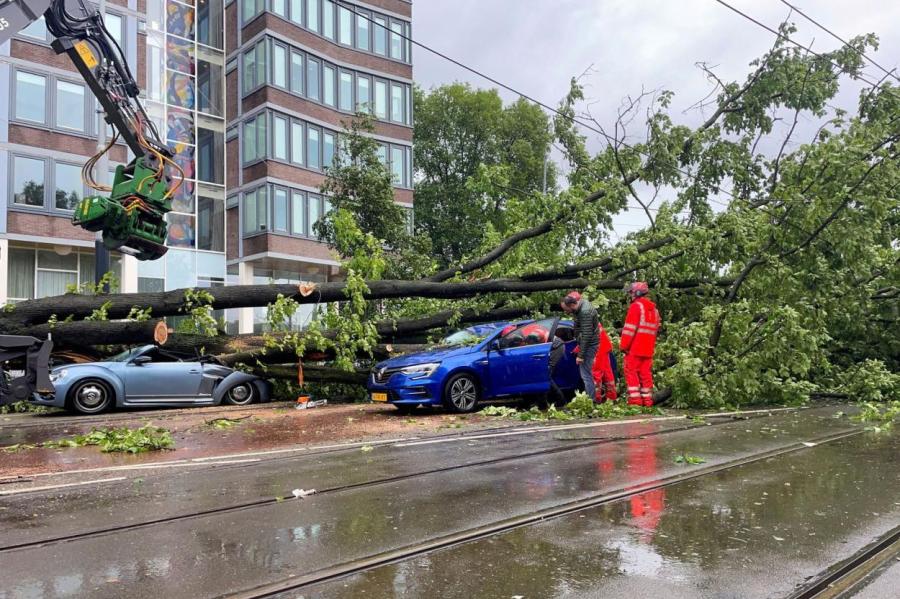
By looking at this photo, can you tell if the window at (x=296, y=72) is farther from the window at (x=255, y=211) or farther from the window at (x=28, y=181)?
the window at (x=28, y=181)

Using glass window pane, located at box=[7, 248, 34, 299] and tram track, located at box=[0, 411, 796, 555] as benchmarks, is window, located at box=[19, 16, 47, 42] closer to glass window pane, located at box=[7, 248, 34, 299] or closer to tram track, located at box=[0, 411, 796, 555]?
glass window pane, located at box=[7, 248, 34, 299]

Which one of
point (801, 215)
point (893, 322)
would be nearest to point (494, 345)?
point (801, 215)

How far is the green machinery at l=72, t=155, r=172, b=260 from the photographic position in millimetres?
10359

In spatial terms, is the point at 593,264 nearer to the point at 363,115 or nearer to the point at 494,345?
the point at 494,345

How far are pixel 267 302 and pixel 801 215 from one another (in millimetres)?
8775

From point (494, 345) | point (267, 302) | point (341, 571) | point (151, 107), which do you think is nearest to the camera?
point (341, 571)

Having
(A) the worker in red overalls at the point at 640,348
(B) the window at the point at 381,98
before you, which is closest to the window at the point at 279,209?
(B) the window at the point at 381,98

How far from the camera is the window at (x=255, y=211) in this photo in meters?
31.8

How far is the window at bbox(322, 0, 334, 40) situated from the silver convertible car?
2359 cm

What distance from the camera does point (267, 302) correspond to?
13188 millimetres

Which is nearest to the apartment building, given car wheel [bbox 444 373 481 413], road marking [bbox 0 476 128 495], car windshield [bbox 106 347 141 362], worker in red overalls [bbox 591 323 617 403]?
car windshield [bbox 106 347 141 362]

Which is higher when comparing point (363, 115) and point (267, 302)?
point (363, 115)

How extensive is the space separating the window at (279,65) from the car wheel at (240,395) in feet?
66.2

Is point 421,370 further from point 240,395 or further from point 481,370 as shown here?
point 240,395
